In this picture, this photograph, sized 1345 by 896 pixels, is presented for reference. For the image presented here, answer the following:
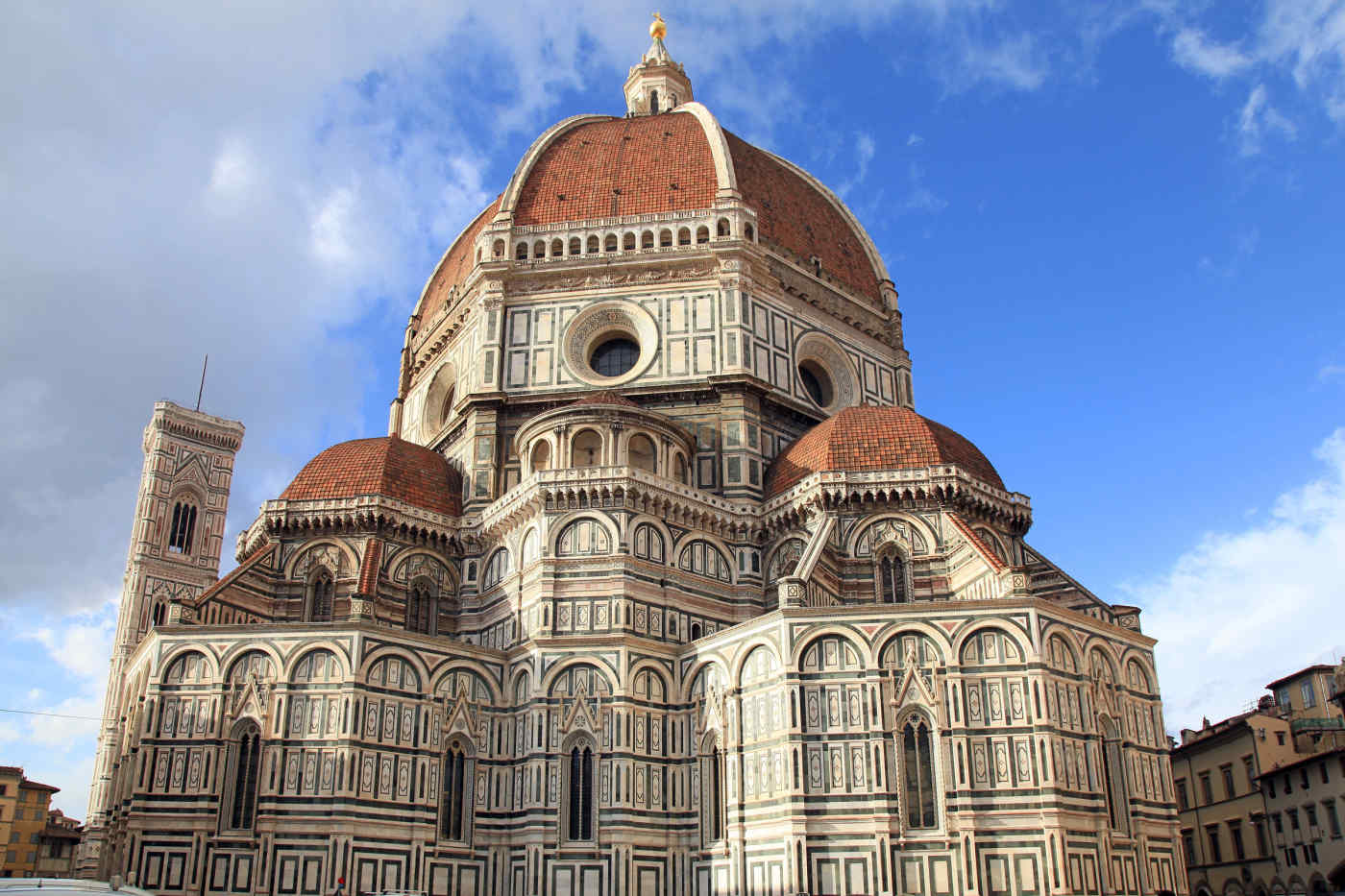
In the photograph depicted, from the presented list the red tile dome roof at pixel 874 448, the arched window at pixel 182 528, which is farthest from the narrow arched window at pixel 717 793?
the arched window at pixel 182 528

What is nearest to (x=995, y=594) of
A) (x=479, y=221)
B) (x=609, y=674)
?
(x=609, y=674)

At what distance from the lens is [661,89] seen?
51062 millimetres

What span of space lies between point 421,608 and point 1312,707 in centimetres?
3041

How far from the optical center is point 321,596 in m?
32.4

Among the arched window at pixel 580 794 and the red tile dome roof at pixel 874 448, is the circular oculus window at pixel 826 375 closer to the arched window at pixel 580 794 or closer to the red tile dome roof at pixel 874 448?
the red tile dome roof at pixel 874 448

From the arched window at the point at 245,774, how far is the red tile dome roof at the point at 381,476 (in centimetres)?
735

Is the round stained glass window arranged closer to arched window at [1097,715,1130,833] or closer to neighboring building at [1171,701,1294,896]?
arched window at [1097,715,1130,833]

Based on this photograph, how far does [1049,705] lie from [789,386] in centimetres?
1394

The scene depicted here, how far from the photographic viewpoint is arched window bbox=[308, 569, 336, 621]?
105 feet

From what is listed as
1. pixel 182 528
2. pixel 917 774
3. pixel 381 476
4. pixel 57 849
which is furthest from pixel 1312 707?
pixel 57 849

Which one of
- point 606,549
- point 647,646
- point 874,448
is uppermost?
point 874,448

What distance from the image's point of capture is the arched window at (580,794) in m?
27.8

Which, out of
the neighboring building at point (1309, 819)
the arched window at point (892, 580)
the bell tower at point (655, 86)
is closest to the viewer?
the arched window at point (892, 580)

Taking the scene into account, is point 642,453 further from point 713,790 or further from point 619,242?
point 713,790
